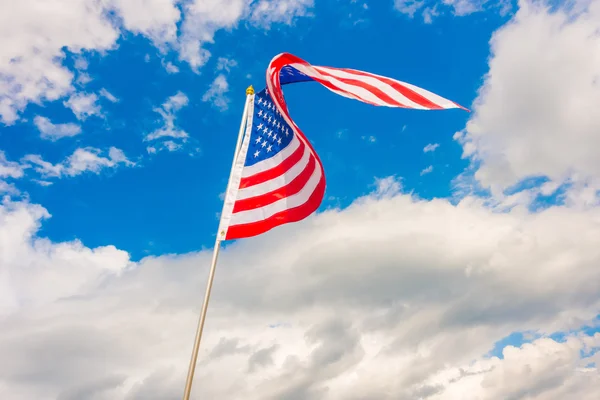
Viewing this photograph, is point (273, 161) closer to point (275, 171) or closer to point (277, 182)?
point (275, 171)

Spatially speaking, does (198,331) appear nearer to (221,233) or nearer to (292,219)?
(221,233)

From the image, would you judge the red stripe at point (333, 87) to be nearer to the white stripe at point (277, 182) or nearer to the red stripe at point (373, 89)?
the red stripe at point (373, 89)

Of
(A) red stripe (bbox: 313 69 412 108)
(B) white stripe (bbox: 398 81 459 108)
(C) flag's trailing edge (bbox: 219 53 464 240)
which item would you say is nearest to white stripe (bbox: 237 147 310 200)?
(C) flag's trailing edge (bbox: 219 53 464 240)

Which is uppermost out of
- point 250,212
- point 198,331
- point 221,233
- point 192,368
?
point 250,212

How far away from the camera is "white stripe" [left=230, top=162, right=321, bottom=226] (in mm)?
16766

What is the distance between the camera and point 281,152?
19375 mm

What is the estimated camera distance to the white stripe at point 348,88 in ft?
66.3

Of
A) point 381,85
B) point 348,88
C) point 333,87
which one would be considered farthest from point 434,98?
point 333,87

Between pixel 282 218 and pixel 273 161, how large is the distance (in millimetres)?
2418

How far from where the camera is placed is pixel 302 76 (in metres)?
21.8

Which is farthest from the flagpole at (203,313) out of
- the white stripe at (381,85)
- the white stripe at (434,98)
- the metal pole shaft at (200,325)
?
the white stripe at (434,98)

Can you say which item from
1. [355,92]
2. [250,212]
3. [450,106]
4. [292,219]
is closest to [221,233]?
[250,212]

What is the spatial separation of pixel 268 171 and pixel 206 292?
6.04 metres

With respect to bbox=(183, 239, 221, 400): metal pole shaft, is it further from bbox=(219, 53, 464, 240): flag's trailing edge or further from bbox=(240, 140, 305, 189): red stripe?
bbox=(240, 140, 305, 189): red stripe
